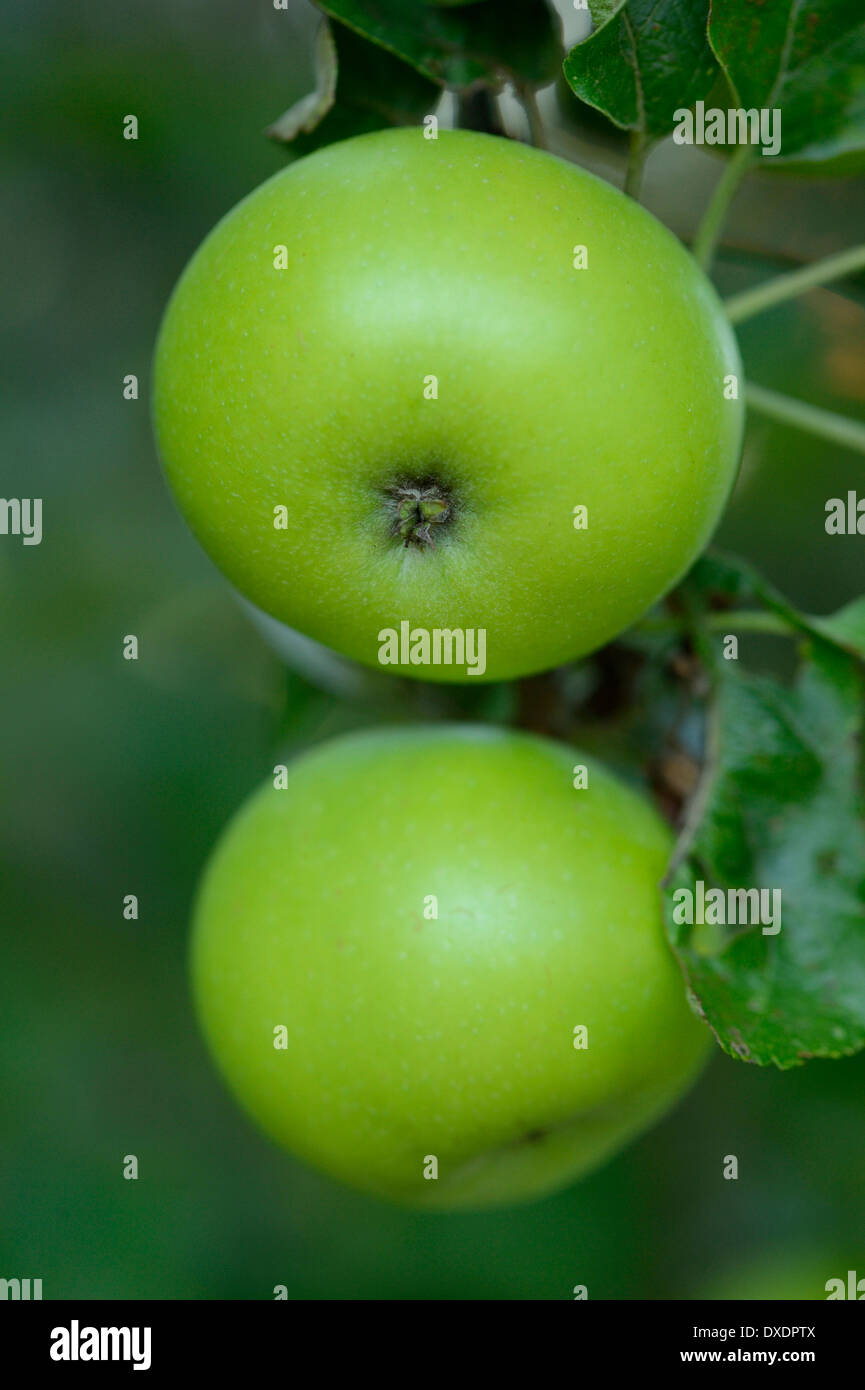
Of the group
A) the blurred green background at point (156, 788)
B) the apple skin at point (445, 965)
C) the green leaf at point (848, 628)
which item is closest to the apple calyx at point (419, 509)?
the apple skin at point (445, 965)

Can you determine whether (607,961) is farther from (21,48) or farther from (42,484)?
(21,48)

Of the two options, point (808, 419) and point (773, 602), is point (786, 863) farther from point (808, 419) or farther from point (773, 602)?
point (808, 419)

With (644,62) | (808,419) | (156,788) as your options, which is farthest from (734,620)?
(156,788)

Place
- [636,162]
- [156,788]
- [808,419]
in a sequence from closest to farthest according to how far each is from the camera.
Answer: [636,162] → [808,419] → [156,788]

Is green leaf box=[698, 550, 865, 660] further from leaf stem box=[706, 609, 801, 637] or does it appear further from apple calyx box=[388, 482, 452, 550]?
apple calyx box=[388, 482, 452, 550]

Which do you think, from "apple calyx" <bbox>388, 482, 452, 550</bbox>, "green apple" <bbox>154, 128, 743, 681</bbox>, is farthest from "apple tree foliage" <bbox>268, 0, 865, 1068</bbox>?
"apple calyx" <bbox>388, 482, 452, 550</bbox>
